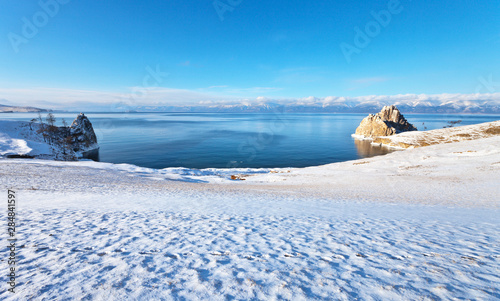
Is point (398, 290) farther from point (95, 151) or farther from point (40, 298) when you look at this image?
point (95, 151)

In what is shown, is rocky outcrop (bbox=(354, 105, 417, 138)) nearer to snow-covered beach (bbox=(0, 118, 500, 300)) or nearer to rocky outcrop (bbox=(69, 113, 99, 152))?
snow-covered beach (bbox=(0, 118, 500, 300))

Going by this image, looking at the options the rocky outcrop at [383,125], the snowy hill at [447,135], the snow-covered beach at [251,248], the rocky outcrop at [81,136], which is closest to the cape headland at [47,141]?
the rocky outcrop at [81,136]

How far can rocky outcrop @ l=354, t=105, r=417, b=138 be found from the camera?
98625 mm

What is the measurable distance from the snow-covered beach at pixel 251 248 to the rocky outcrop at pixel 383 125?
315 feet

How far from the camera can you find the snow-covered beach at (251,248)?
15.1ft

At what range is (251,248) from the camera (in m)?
6.98

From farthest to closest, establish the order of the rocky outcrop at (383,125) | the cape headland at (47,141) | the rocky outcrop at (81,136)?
1. the rocky outcrop at (383,125)
2. the rocky outcrop at (81,136)
3. the cape headland at (47,141)

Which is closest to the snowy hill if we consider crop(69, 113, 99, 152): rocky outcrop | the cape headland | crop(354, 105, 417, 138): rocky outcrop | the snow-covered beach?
crop(354, 105, 417, 138): rocky outcrop

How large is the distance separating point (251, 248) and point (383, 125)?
375 feet

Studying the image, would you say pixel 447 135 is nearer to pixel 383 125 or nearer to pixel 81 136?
pixel 383 125

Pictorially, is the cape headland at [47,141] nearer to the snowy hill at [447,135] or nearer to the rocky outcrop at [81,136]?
the rocky outcrop at [81,136]

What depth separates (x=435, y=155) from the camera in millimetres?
37750

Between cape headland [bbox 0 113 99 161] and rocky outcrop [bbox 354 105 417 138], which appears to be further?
rocky outcrop [bbox 354 105 417 138]

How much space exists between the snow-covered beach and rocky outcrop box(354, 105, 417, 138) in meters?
95.9
